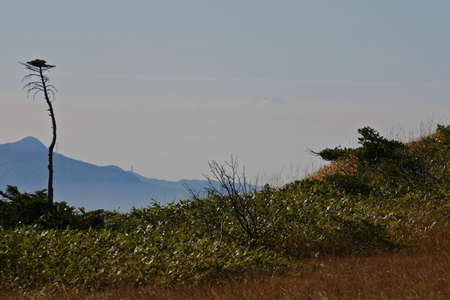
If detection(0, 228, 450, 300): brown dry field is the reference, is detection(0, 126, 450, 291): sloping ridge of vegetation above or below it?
above

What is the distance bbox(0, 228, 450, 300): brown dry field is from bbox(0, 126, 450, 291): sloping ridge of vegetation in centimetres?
50

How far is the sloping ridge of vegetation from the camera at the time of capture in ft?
35.6

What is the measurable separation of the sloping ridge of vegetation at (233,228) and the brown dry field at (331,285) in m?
0.50

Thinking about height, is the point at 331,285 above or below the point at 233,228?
below

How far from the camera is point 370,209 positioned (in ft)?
55.6

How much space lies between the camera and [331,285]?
30.6 ft

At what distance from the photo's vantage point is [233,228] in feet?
48.1

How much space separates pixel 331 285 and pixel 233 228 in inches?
217

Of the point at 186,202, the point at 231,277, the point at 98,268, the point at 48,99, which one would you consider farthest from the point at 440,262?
the point at 48,99

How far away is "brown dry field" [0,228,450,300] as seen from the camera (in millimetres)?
8586

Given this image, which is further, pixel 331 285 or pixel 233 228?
pixel 233 228

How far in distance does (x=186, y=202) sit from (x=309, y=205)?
3.33m

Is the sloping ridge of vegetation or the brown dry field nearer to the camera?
the brown dry field

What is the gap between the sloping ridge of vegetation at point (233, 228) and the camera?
Result: 10.8 m
